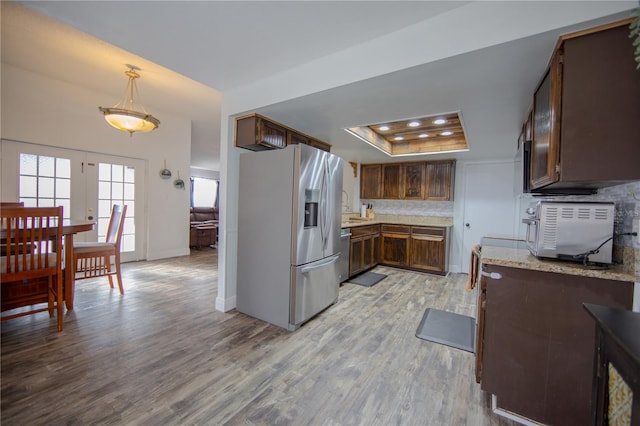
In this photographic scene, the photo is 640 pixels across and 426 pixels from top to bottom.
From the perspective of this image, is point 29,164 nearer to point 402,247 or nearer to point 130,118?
point 130,118

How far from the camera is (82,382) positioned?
1.69 metres

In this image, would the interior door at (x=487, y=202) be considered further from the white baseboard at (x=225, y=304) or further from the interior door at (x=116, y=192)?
the interior door at (x=116, y=192)

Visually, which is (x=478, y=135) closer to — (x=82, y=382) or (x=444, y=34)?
(x=444, y=34)

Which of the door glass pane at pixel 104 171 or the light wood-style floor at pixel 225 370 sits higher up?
the door glass pane at pixel 104 171

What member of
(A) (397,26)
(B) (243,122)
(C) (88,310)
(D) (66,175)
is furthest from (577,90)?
(D) (66,175)

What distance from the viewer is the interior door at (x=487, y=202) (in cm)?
448

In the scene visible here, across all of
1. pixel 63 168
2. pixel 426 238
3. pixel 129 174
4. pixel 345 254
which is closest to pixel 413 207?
pixel 426 238

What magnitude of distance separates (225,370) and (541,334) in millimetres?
2015

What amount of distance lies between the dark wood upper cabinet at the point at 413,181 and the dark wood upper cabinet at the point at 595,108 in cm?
359

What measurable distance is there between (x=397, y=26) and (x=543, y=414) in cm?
248

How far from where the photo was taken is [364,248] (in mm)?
4434

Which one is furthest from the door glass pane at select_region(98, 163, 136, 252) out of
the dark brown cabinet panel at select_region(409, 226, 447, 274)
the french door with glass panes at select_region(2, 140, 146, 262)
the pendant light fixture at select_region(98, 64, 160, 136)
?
the dark brown cabinet panel at select_region(409, 226, 447, 274)

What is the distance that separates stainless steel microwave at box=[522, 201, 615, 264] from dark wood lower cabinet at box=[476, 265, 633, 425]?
17cm

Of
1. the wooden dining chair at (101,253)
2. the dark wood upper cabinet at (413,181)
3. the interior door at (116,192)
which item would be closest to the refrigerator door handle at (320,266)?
the wooden dining chair at (101,253)
